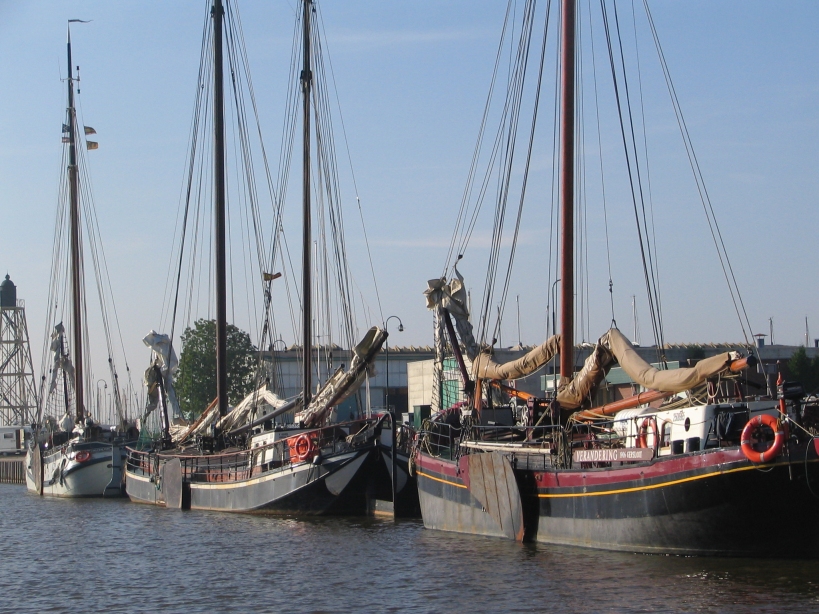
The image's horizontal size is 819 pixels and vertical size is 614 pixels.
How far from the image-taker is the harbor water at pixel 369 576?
849 inches

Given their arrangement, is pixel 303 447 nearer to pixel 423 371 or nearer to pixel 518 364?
pixel 518 364

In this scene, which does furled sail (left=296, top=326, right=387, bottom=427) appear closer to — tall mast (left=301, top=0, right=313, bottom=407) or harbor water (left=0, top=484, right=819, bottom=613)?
tall mast (left=301, top=0, right=313, bottom=407)

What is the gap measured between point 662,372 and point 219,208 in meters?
28.5

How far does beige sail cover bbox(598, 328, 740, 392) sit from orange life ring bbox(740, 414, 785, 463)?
7.07 feet

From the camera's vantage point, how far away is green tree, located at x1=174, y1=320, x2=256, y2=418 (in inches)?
3839

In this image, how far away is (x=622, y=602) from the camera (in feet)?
68.6

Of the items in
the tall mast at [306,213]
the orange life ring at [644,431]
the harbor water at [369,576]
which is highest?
the tall mast at [306,213]

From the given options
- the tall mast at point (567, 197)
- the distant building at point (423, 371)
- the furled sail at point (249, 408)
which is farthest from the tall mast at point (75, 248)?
the tall mast at point (567, 197)

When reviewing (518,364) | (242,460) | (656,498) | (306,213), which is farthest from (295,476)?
(656,498)

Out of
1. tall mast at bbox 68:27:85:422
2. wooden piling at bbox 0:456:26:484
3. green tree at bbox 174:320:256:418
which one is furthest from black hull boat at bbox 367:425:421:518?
wooden piling at bbox 0:456:26:484

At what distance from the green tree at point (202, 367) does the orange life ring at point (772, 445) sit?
7696cm

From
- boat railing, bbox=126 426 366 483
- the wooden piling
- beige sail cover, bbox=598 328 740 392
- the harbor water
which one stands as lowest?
the harbor water

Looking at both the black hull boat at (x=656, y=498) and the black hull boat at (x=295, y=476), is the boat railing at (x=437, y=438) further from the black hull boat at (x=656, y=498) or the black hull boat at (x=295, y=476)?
the black hull boat at (x=656, y=498)

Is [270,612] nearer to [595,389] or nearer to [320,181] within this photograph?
[595,389]
